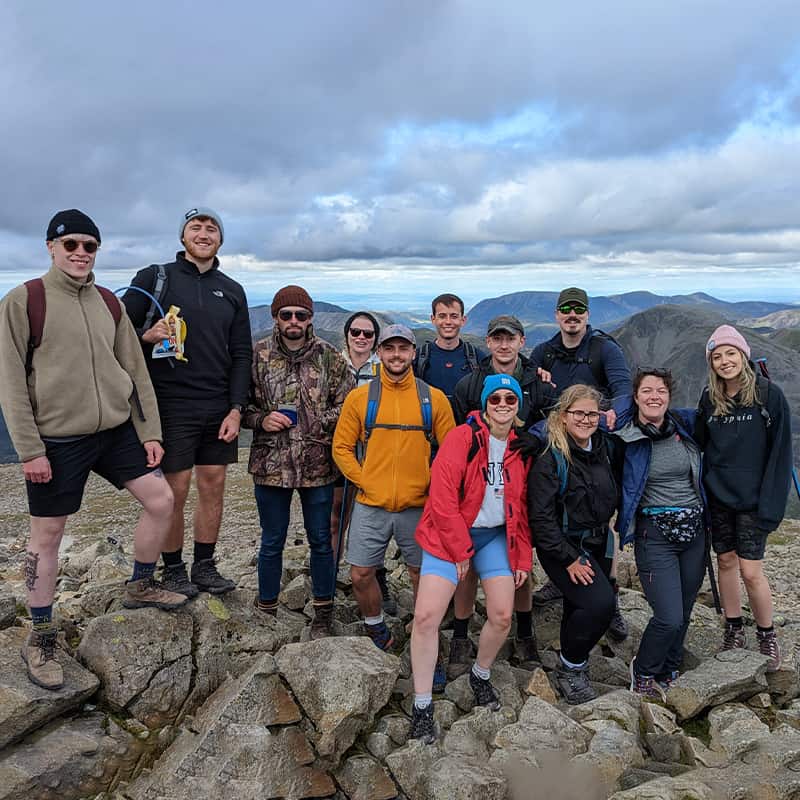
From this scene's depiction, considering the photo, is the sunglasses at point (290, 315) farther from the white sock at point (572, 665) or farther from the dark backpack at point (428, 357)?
the white sock at point (572, 665)

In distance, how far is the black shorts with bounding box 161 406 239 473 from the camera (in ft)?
28.6

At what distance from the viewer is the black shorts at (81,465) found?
287 inches

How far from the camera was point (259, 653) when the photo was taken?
9.46 metres

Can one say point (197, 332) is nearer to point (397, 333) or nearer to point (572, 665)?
point (397, 333)

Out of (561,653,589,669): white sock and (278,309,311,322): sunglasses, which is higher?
(278,309,311,322): sunglasses

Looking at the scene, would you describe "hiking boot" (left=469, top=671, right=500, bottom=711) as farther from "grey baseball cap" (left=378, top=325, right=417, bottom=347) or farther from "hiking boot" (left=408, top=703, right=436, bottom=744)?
"grey baseball cap" (left=378, top=325, right=417, bottom=347)

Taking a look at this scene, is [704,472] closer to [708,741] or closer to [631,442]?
[631,442]

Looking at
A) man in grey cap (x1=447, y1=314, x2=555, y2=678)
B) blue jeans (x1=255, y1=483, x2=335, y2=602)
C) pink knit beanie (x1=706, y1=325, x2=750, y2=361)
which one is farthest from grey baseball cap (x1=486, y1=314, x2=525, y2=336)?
blue jeans (x1=255, y1=483, x2=335, y2=602)

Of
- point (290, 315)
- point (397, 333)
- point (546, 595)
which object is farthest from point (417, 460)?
point (546, 595)

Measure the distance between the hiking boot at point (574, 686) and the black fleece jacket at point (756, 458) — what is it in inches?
132

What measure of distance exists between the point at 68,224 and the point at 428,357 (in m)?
5.78

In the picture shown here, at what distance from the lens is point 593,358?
33.5 ft

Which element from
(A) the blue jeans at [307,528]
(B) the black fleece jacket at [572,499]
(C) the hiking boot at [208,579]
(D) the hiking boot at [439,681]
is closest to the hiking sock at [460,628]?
(D) the hiking boot at [439,681]

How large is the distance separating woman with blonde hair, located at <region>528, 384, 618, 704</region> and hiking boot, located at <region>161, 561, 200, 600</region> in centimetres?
521
